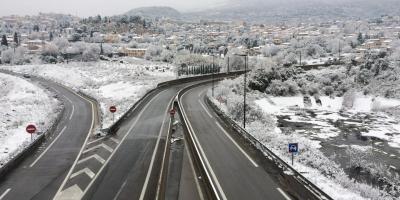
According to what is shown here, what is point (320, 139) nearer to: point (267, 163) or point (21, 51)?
point (267, 163)

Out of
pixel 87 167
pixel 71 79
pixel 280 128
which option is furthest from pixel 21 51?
pixel 87 167

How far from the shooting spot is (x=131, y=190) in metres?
21.6

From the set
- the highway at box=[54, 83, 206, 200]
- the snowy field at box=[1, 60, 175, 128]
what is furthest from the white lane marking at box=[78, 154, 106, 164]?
the snowy field at box=[1, 60, 175, 128]

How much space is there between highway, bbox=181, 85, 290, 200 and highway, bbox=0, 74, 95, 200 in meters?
8.91

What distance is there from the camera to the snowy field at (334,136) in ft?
85.3

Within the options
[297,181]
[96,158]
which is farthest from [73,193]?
[297,181]

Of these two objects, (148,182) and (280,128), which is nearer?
(148,182)

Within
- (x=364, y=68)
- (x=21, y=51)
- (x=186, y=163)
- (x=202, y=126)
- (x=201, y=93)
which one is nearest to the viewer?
(x=186, y=163)

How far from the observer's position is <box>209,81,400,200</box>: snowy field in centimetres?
2598

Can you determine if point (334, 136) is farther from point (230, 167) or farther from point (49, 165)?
point (49, 165)

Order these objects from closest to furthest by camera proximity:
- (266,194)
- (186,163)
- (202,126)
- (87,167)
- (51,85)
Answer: (266,194) < (87,167) < (186,163) < (202,126) < (51,85)

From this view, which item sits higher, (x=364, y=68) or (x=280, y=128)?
(x=364, y=68)

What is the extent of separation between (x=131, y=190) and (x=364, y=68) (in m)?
88.3

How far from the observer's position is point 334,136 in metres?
49.5
